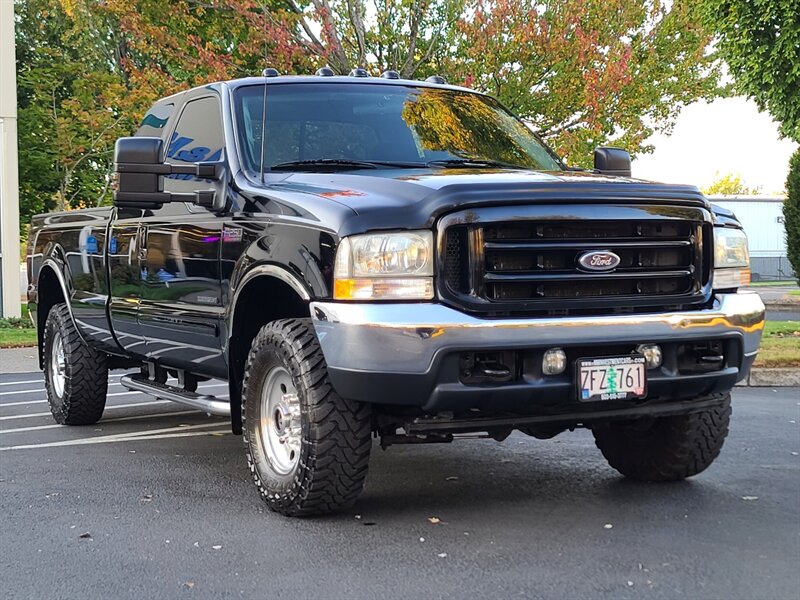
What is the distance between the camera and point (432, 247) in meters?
4.47

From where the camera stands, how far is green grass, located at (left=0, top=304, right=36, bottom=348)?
1523 cm

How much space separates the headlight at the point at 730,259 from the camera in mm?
5145

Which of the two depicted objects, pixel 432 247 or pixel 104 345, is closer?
pixel 432 247

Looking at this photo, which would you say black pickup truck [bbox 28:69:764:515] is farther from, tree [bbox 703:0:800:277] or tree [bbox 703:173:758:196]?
tree [bbox 703:173:758:196]

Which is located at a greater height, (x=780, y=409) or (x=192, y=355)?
(x=192, y=355)

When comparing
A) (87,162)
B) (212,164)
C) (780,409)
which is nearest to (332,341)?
(212,164)

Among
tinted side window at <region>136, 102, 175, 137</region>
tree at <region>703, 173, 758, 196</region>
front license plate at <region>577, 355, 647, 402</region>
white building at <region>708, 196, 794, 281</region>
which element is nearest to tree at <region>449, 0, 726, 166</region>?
tinted side window at <region>136, 102, 175, 137</region>

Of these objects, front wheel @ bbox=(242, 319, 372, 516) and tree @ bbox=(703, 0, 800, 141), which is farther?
tree @ bbox=(703, 0, 800, 141)

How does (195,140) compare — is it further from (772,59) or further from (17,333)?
(772,59)

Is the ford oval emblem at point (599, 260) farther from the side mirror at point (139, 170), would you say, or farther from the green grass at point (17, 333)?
the green grass at point (17, 333)

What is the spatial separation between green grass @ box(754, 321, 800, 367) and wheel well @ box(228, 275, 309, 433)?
6062mm

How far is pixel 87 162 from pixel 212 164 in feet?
83.1

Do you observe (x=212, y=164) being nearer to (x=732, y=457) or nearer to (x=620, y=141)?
(x=732, y=457)

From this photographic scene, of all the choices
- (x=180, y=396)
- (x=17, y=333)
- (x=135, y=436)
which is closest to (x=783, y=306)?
(x=17, y=333)
